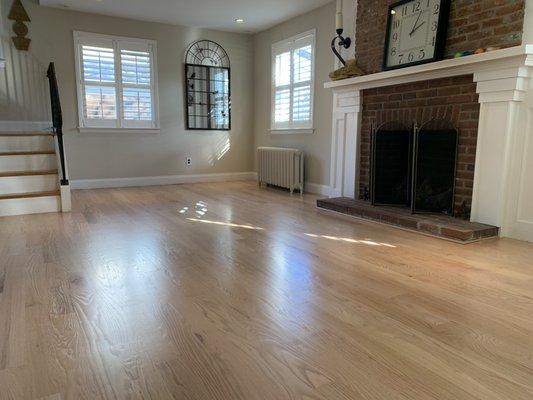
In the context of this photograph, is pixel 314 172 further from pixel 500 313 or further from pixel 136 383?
pixel 136 383

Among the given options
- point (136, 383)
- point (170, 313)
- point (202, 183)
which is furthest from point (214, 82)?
point (136, 383)

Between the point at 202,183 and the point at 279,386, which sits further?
the point at 202,183

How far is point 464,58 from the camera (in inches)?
130

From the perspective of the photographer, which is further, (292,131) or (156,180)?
(156,180)

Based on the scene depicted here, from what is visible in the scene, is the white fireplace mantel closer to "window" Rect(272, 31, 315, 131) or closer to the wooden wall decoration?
"window" Rect(272, 31, 315, 131)

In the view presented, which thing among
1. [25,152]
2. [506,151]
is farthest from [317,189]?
[25,152]

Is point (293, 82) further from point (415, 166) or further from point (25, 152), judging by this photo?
point (25, 152)

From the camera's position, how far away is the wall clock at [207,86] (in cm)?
668

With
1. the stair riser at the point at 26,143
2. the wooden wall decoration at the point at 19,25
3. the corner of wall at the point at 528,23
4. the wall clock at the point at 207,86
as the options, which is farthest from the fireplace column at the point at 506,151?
the wooden wall decoration at the point at 19,25

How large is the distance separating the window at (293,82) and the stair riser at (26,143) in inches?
132

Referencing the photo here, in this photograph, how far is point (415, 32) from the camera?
3.90 meters

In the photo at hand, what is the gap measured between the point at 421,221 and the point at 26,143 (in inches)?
177

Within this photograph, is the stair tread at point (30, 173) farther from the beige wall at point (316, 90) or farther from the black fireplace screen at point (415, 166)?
the black fireplace screen at point (415, 166)

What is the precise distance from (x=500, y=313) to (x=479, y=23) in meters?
2.60
